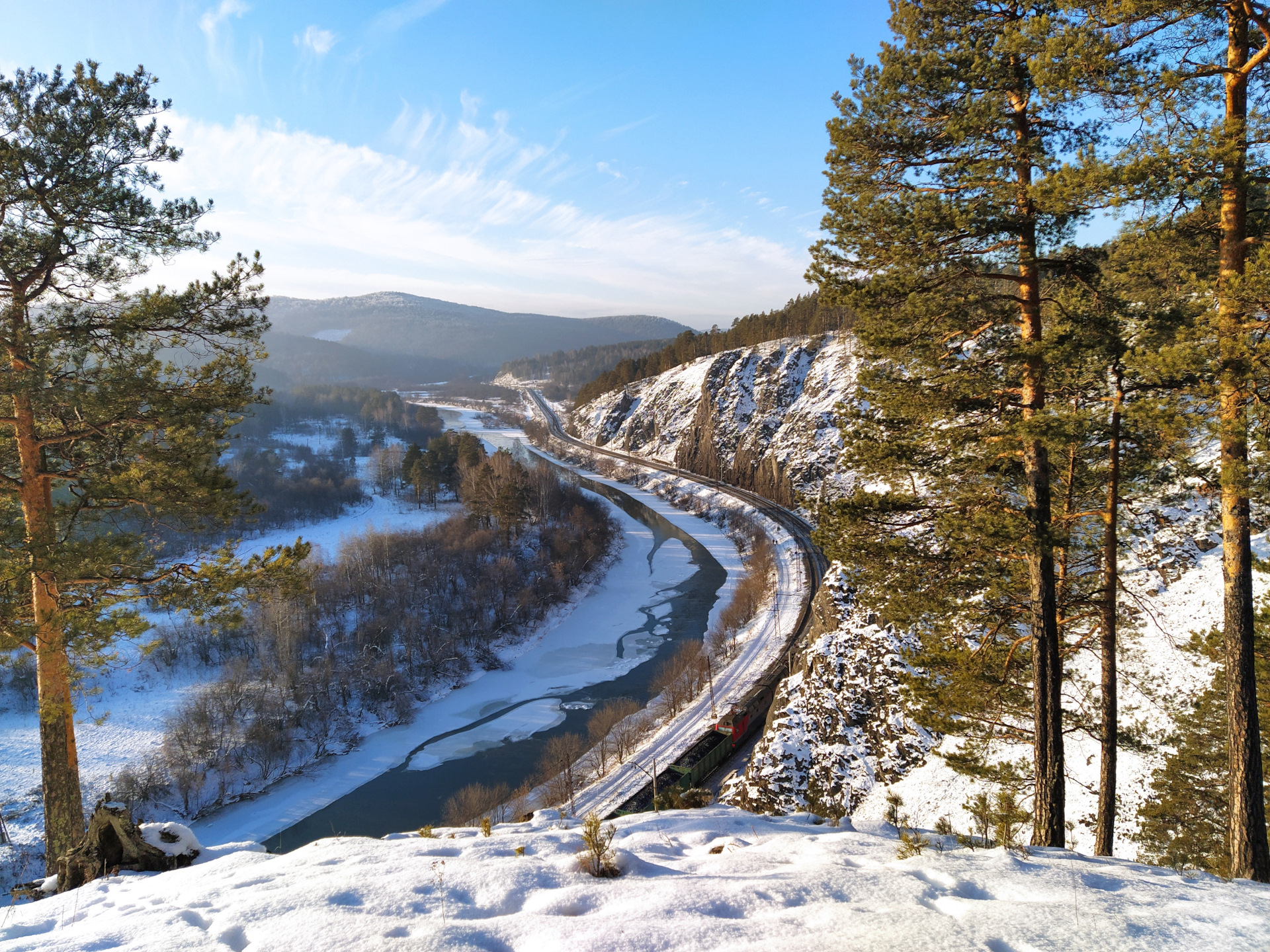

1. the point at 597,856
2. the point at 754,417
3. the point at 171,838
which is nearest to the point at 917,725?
the point at 597,856

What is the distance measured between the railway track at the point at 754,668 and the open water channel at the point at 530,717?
3.86 metres

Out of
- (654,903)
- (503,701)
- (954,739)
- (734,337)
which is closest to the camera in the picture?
(654,903)

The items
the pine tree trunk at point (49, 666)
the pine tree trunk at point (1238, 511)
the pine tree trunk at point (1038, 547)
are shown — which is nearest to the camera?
the pine tree trunk at point (1238, 511)

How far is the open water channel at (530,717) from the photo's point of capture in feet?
79.4

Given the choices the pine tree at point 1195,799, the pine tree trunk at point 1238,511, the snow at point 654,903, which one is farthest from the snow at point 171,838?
the pine tree at point 1195,799

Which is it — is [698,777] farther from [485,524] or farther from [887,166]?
[485,524]

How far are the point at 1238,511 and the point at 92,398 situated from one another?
13.9 metres

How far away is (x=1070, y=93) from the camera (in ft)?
21.3

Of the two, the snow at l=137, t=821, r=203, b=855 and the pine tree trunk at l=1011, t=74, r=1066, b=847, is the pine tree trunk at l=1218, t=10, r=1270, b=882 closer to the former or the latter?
the pine tree trunk at l=1011, t=74, r=1066, b=847

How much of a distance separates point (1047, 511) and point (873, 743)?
58.1 feet

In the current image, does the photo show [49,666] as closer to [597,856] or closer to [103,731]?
[597,856]

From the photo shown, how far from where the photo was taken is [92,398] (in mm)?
8094

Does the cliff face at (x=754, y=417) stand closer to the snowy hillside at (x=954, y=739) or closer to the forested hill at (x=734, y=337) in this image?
the forested hill at (x=734, y=337)

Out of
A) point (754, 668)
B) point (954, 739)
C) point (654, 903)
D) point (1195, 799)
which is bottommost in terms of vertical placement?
point (754, 668)
